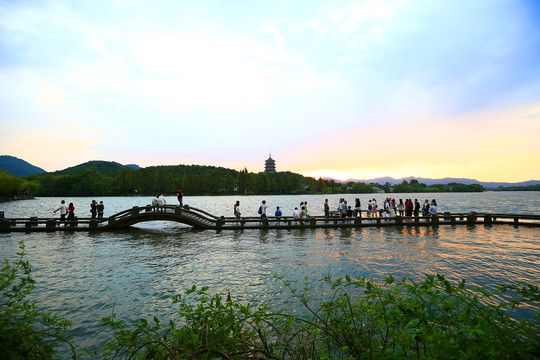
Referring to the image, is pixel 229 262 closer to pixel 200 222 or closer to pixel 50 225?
pixel 200 222

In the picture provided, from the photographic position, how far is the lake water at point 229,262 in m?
8.17

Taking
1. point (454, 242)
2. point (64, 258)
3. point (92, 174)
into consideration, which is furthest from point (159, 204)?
point (92, 174)

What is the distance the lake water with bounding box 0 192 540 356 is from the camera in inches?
322

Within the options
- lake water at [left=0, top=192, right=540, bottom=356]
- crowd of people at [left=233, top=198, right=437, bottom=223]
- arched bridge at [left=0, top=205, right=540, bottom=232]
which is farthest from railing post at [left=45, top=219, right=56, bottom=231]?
crowd of people at [left=233, top=198, right=437, bottom=223]

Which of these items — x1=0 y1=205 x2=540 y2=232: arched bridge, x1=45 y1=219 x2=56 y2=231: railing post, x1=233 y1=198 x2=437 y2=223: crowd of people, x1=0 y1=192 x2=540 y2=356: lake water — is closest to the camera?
x1=0 y1=192 x2=540 y2=356: lake water

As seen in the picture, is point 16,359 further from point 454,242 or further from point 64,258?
point 454,242

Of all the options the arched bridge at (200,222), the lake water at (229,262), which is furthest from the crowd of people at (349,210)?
the lake water at (229,262)

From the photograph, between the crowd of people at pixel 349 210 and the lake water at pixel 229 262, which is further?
the crowd of people at pixel 349 210

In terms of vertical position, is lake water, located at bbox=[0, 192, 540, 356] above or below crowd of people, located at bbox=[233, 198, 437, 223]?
below

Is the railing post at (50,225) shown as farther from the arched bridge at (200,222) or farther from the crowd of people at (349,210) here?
the crowd of people at (349,210)

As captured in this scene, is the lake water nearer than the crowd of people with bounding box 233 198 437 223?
Yes

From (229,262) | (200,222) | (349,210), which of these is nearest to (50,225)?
(200,222)

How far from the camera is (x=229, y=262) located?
1228 centimetres

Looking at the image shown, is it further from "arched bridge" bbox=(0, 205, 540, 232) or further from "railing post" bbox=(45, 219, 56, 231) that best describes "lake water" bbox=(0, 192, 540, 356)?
"arched bridge" bbox=(0, 205, 540, 232)
